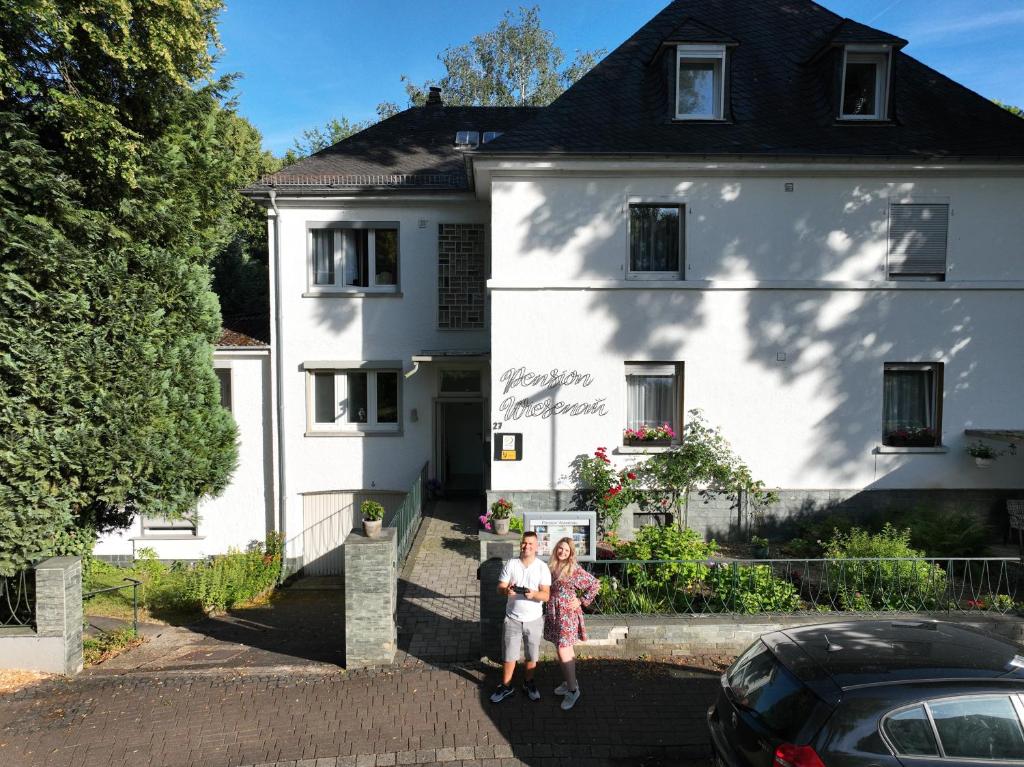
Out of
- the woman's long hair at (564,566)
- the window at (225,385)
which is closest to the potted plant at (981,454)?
the woman's long hair at (564,566)

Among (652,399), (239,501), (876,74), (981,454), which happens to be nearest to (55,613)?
(239,501)

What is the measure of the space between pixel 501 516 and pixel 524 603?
443 centimetres

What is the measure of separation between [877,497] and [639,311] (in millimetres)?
5695

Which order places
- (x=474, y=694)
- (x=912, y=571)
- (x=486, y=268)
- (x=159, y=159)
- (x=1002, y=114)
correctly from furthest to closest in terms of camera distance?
(x=486, y=268) < (x=1002, y=114) < (x=159, y=159) < (x=912, y=571) < (x=474, y=694)

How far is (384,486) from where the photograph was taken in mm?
13828

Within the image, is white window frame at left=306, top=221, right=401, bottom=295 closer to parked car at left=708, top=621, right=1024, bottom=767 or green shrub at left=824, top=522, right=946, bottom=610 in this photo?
green shrub at left=824, top=522, right=946, bottom=610

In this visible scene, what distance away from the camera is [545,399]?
1121 centimetres

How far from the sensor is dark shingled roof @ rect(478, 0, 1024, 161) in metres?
11.0

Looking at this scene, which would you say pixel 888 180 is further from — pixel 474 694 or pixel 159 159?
pixel 159 159

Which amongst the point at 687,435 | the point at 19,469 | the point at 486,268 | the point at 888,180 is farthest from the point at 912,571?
the point at 19,469

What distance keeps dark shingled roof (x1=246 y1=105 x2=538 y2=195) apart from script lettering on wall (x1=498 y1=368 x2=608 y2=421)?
176 inches

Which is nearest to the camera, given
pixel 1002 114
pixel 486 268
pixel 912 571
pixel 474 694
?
pixel 474 694

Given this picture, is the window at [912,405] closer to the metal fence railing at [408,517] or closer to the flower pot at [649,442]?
the flower pot at [649,442]

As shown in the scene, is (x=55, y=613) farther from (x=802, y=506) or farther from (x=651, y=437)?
(x=802, y=506)
